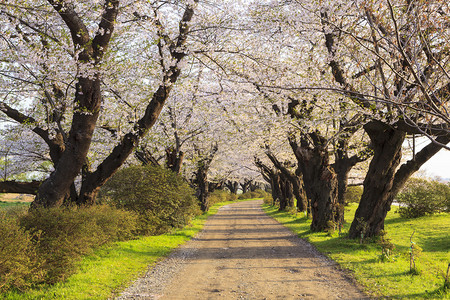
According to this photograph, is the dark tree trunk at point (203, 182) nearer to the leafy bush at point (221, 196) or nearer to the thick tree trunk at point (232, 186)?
the leafy bush at point (221, 196)

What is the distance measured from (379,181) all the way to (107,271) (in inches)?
377

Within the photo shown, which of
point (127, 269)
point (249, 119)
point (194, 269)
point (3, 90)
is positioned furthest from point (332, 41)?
point (3, 90)

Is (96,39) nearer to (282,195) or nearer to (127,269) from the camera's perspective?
(127,269)

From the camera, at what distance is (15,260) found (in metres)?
6.08

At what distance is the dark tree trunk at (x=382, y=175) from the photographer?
11719mm

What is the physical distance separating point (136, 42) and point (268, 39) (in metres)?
5.92

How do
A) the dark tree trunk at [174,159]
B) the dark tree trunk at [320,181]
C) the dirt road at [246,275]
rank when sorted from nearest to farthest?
the dirt road at [246,275], the dark tree trunk at [320,181], the dark tree trunk at [174,159]

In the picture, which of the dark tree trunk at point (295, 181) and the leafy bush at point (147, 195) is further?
the dark tree trunk at point (295, 181)

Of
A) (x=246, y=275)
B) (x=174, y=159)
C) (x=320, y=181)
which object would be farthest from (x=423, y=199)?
(x=246, y=275)

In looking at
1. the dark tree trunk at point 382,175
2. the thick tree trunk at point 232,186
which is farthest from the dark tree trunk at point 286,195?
the thick tree trunk at point 232,186

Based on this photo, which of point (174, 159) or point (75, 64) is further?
point (174, 159)

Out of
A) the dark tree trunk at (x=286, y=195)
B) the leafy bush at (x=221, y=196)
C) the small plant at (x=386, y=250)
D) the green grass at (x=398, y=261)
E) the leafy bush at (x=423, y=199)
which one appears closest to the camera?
the green grass at (x=398, y=261)

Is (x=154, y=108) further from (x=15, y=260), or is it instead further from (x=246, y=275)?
(x=15, y=260)

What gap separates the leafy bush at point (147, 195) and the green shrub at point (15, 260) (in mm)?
7418
